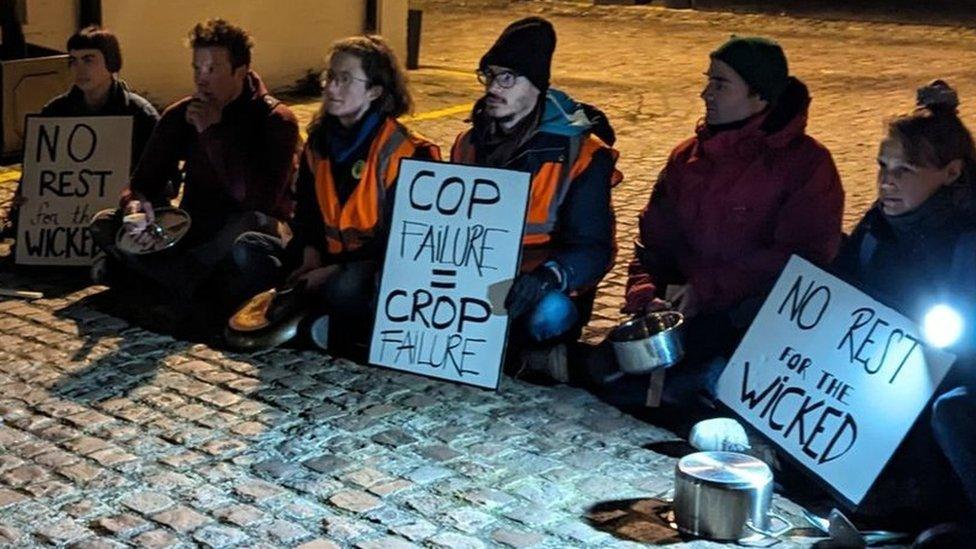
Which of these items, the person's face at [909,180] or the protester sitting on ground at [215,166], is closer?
the person's face at [909,180]

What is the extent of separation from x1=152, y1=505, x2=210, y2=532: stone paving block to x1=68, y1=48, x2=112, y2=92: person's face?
10.9 ft

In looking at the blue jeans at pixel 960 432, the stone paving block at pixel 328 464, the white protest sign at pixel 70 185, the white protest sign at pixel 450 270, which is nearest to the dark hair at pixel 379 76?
the white protest sign at pixel 450 270

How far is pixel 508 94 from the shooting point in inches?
241

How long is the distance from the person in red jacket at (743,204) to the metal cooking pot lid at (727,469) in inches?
36.9

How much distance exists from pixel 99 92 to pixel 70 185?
17.9 inches

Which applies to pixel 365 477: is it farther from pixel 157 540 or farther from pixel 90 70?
pixel 90 70

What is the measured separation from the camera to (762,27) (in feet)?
64.7

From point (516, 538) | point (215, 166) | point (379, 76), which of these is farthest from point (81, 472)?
point (215, 166)

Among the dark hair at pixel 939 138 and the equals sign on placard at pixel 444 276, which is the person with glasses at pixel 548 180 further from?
the dark hair at pixel 939 138

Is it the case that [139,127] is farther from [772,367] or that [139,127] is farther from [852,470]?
[852,470]

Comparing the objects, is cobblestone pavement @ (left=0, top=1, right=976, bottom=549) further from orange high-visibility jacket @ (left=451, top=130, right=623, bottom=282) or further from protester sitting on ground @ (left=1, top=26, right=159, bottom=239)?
protester sitting on ground @ (left=1, top=26, right=159, bottom=239)

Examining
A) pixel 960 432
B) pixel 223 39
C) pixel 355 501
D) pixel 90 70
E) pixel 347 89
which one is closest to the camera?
pixel 960 432

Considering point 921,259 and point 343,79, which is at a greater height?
point 343,79

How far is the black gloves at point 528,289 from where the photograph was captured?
601 cm
